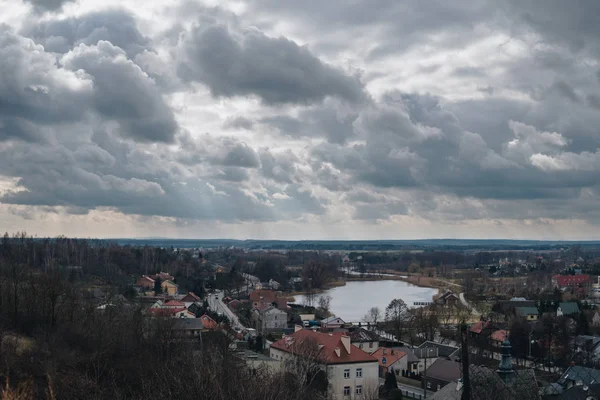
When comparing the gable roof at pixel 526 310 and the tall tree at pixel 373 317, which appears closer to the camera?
the tall tree at pixel 373 317

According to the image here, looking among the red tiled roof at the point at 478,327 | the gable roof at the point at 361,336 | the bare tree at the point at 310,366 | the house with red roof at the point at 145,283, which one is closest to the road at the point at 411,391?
the bare tree at the point at 310,366

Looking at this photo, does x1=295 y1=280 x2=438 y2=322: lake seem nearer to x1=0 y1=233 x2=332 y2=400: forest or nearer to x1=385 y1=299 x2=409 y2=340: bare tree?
x1=385 y1=299 x2=409 y2=340: bare tree

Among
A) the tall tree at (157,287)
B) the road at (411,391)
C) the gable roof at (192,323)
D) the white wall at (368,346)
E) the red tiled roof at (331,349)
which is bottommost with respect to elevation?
the road at (411,391)

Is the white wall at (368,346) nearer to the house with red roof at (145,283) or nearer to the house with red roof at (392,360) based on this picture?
the house with red roof at (392,360)

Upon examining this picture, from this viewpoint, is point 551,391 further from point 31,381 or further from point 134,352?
point 31,381

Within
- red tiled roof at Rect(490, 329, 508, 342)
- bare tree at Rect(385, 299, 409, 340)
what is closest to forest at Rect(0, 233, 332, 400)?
bare tree at Rect(385, 299, 409, 340)

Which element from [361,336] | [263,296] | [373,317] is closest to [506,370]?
[361,336]

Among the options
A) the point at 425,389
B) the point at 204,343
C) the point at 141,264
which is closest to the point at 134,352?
the point at 204,343

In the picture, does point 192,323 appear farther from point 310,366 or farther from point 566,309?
point 566,309
